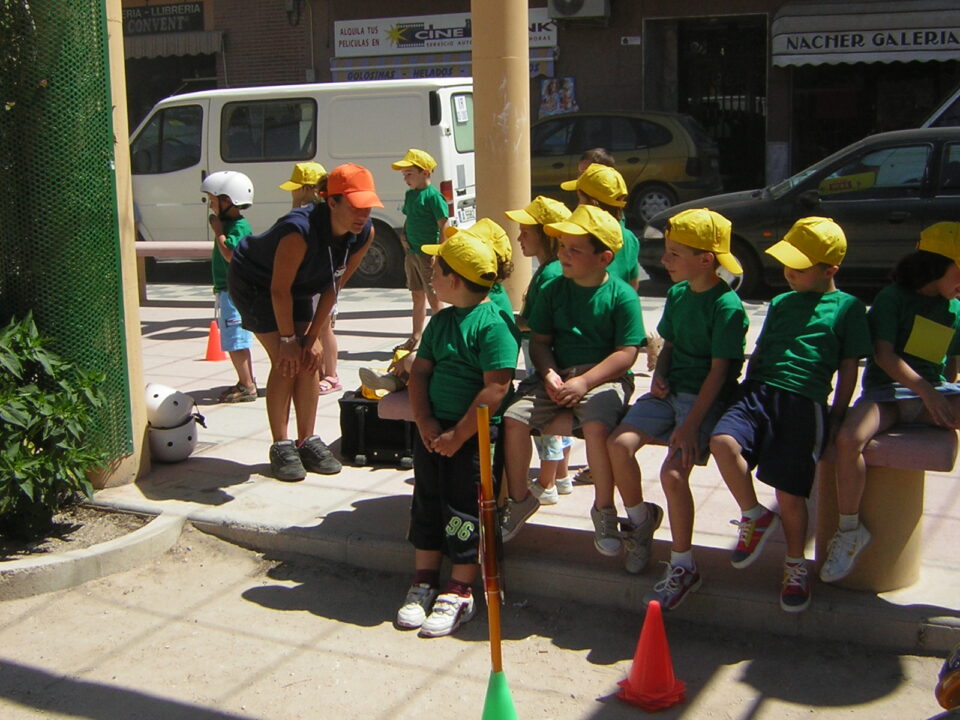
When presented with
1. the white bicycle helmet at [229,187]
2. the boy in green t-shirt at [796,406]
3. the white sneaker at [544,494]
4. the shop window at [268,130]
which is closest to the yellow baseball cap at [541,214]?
the boy in green t-shirt at [796,406]

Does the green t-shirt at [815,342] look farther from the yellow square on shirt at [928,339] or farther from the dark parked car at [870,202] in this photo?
the dark parked car at [870,202]

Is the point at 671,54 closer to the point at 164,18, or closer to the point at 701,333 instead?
the point at 164,18

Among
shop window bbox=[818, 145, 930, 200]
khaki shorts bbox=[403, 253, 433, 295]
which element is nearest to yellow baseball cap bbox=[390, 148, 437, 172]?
khaki shorts bbox=[403, 253, 433, 295]

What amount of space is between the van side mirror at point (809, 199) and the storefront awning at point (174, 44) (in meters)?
14.8

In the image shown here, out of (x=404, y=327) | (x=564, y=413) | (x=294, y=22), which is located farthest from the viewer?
(x=294, y=22)

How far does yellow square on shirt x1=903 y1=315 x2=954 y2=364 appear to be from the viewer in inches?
172

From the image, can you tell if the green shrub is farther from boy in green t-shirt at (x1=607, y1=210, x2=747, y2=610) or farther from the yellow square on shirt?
the yellow square on shirt

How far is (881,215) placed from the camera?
10906 millimetres

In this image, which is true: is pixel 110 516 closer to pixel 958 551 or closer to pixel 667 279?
pixel 958 551

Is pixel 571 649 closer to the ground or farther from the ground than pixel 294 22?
closer to the ground

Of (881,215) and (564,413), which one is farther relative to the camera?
(881,215)

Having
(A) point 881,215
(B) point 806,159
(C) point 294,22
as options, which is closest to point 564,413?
(A) point 881,215

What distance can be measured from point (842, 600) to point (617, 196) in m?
2.25

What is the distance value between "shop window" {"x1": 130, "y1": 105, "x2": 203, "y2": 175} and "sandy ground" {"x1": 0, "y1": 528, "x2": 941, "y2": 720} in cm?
944
